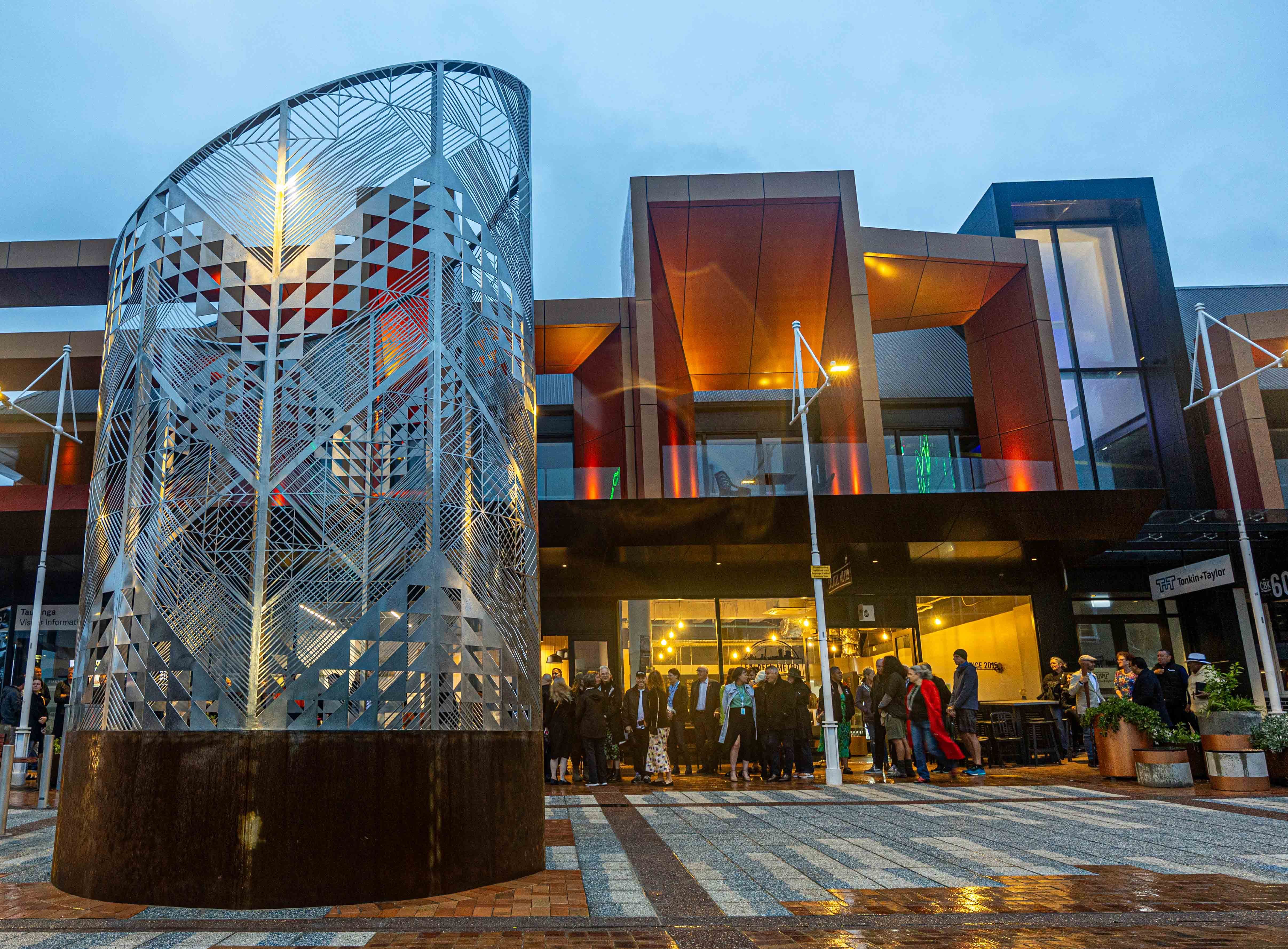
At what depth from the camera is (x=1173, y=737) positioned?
12773 millimetres

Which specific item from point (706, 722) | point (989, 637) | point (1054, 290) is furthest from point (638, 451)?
point (1054, 290)

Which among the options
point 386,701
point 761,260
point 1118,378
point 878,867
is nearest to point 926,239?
point 761,260

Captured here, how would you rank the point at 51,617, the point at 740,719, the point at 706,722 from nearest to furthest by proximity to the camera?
the point at 740,719 < the point at 706,722 < the point at 51,617

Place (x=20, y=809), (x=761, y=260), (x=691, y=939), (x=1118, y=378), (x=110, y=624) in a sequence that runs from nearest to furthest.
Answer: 1. (x=691, y=939)
2. (x=110, y=624)
3. (x=20, y=809)
4. (x=761, y=260)
5. (x=1118, y=378)

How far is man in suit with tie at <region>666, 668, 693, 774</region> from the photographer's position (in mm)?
16484

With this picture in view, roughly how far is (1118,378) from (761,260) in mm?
10875

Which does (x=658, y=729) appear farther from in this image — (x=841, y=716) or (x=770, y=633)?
(x=770, y=633)

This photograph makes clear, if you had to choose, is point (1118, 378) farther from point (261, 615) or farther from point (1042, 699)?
point (261, 615)

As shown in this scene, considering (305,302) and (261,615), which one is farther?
(305,302)

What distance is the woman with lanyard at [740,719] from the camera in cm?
1544

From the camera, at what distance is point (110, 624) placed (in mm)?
6352

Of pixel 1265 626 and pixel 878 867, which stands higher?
pixel 1265 626

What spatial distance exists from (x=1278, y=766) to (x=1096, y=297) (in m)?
16.7

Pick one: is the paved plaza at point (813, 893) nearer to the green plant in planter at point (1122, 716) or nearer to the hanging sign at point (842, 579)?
the green plant in planter at point (1122, 716)
